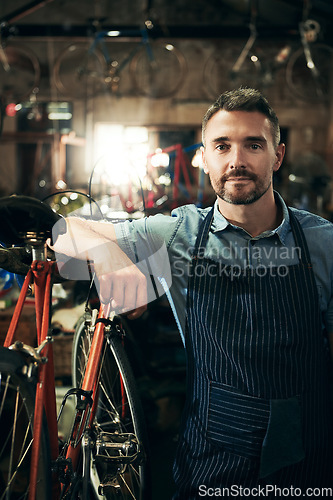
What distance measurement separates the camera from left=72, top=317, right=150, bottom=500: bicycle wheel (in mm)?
1930

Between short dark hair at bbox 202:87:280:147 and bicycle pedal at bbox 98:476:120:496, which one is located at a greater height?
short dark hair at bbox 202:87:280:147

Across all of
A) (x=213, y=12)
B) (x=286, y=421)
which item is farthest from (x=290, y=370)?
(x=213, y=12)

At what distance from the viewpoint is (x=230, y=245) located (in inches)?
74.0

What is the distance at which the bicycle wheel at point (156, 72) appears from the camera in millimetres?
8897

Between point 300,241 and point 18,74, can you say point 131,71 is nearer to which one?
point 18,74

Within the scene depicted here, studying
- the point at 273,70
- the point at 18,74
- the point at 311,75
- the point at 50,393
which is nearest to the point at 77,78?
the point at 18,74

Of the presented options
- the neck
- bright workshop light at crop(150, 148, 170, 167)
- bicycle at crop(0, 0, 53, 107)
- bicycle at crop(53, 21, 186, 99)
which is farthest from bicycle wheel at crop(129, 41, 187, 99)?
the neck

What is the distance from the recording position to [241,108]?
1.77 m

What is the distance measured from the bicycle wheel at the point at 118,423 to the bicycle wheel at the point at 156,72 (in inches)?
290

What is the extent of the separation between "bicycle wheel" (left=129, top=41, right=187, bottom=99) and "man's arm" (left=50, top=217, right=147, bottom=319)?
7.44 meters

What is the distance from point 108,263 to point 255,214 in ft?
2.17

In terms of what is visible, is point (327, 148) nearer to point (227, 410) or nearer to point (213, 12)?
point (213, 12)

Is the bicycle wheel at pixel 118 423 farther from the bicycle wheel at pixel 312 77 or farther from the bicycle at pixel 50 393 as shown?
the bicycle wheel at pixel 312 77

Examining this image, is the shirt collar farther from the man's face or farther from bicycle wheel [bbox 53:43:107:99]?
bicycle wheel [bbox 53:43:107:99]
